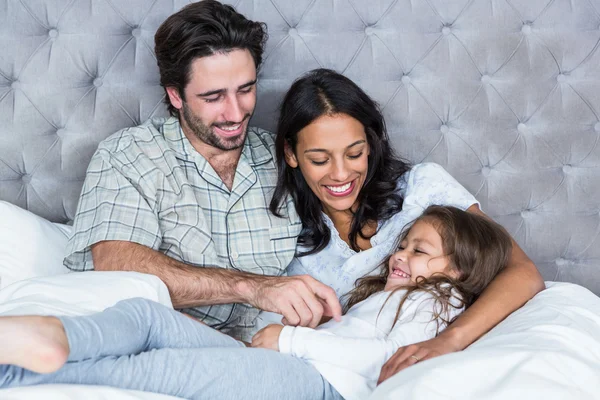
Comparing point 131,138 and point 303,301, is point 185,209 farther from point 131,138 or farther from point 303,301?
point 303,301

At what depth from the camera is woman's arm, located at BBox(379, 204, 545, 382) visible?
1354 mm

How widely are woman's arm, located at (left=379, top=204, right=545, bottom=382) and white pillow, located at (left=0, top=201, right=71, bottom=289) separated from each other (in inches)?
35.0

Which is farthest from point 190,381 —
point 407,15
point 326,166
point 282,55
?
point 407,15

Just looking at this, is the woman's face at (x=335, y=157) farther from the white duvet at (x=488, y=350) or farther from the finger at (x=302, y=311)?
the white duvet at (x=488, y=350)

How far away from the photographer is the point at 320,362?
4.49 ft

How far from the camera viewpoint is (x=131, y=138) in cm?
177

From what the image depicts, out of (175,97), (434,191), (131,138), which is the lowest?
(434,191)

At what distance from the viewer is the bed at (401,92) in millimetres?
1866

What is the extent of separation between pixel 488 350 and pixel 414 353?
0.57ft

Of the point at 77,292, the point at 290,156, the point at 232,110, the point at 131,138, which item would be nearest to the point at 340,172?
the point at 290,156

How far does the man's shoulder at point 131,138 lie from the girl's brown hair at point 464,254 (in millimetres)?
719

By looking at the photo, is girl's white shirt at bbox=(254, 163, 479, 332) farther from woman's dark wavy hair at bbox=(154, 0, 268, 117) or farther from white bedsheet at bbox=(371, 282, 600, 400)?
woman's dark wavy hair at bbox=(154, 0, 268, 117)

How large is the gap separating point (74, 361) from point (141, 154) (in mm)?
728

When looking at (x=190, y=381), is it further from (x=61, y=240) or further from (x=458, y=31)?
(x=458, y=31)
